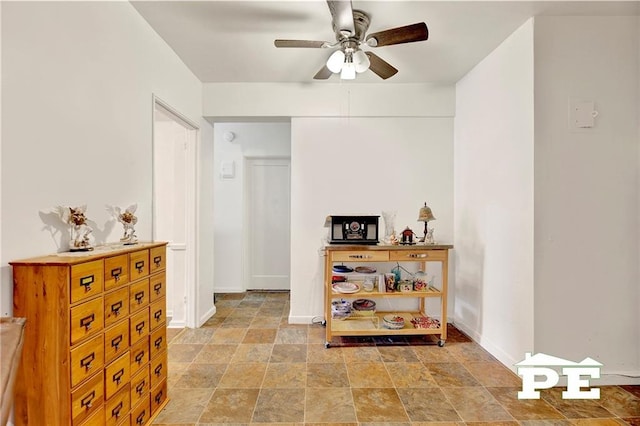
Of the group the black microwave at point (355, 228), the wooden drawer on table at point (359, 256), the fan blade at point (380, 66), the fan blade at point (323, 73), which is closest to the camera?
the fan blade at point (380, 66)

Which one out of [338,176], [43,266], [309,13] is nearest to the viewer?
[43,266]

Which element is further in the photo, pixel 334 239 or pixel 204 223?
pixel 204 223

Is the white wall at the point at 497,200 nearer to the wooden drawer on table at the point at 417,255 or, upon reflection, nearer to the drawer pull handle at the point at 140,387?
the wooden drawer on table at the point at 417,255

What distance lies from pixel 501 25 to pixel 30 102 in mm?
2924

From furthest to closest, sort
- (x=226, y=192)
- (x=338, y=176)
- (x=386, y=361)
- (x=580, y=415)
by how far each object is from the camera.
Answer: (x=226, y=192), (x=338, y=176), (x=386, y=361), (x=580, y=415)

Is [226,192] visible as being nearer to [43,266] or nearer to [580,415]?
[43,266]

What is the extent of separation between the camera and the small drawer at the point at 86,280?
1.26 meters

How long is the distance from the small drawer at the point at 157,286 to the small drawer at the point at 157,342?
0.69 feet

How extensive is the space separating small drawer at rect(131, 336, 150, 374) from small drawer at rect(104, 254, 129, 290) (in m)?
0.39

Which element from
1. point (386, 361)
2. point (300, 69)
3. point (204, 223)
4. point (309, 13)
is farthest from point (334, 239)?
point (309, 13)

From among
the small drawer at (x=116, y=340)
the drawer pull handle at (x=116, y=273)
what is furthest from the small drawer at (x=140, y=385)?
the drawer pull handle at (x=116, y=273)

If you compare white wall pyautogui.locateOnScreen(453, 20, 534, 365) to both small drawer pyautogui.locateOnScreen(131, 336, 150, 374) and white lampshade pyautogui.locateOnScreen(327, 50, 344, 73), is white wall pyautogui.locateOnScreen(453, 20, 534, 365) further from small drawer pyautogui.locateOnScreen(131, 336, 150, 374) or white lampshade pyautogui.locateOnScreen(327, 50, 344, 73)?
small drawer pyautogui.locateOnScreen(131, 336, 150, 374)

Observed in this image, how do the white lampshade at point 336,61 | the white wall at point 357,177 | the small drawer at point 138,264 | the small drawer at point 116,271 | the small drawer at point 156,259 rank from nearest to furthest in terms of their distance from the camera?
1. the small drawer at point 116,271
2. the small drawer at point 138,264
3. the small drawer at point 156,259
4. the white lampshade at point 336,61
5. the white wall at point 357,177

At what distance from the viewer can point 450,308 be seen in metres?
3.43
